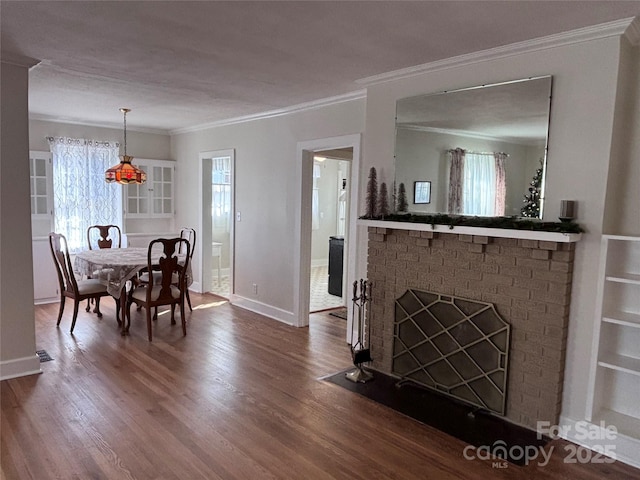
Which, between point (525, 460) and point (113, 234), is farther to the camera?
point (113, 234)

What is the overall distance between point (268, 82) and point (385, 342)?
2.44m

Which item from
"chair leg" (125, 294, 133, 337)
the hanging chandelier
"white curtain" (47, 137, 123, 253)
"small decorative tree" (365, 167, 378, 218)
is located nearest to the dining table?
"chair leg" (125, 294, 133, 337)

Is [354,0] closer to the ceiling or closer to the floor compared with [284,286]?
closer to the ceiling

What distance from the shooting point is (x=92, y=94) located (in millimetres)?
4578

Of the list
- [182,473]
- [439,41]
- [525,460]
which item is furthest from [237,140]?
[525,460]

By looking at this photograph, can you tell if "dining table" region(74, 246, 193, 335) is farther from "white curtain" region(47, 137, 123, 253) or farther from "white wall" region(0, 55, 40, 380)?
"white curtain" region(47, 137, 123, 253)

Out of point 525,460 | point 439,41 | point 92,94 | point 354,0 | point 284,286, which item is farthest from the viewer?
point 284,286

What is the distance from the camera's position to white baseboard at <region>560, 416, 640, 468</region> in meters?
2.60

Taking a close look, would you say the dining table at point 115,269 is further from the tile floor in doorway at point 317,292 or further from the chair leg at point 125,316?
the tile floor in doorway at point 317,292

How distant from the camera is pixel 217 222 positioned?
8.02m

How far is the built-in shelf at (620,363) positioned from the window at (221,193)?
20.8 feet

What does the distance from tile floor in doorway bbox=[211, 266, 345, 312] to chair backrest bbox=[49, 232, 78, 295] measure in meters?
2.24

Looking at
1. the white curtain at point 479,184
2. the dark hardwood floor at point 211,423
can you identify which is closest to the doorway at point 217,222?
the dark hardwood floor at point 211,423

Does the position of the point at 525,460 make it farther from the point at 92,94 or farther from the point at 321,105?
the point at 92,94
